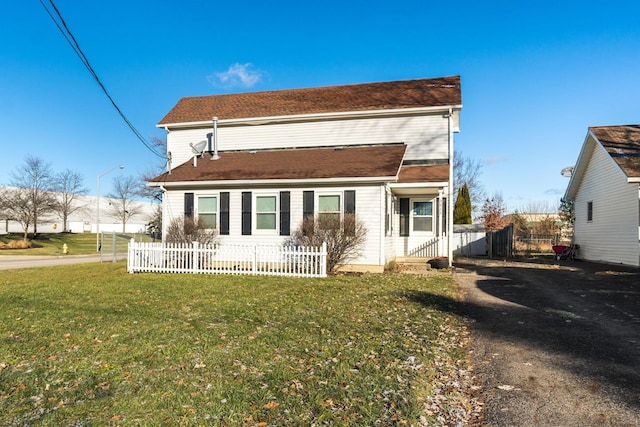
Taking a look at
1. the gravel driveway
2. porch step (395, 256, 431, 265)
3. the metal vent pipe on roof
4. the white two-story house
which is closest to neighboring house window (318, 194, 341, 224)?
the white two-story house

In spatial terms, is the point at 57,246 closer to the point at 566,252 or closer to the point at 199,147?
the point at 199,147

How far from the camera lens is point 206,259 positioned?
47.0 ft

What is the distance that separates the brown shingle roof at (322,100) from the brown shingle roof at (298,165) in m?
1.89

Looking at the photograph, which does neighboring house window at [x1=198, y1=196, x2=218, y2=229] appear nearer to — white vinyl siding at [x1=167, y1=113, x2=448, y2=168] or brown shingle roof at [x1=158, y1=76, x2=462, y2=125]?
white vinyl siding at [x1=167, y1=113, x2=448, y2=168]

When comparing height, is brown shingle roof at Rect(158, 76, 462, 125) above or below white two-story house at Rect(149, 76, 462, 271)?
above

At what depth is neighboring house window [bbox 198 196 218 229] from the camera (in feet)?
53.6

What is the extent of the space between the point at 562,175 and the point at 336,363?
22.3 metres

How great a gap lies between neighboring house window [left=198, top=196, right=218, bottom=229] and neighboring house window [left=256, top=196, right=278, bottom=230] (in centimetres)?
172

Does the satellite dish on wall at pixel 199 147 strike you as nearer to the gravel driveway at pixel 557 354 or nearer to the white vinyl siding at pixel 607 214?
the gravel driveway at pixel 557 354

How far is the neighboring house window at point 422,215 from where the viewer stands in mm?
17506

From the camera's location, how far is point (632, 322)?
712 centimetres

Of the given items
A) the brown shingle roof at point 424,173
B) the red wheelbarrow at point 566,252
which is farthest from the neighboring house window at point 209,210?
the red wheelbarrow at point 566,252

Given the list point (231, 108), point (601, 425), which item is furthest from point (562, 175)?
point (601, 425)

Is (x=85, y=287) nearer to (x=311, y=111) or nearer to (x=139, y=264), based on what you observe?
(x=139, y=264)
